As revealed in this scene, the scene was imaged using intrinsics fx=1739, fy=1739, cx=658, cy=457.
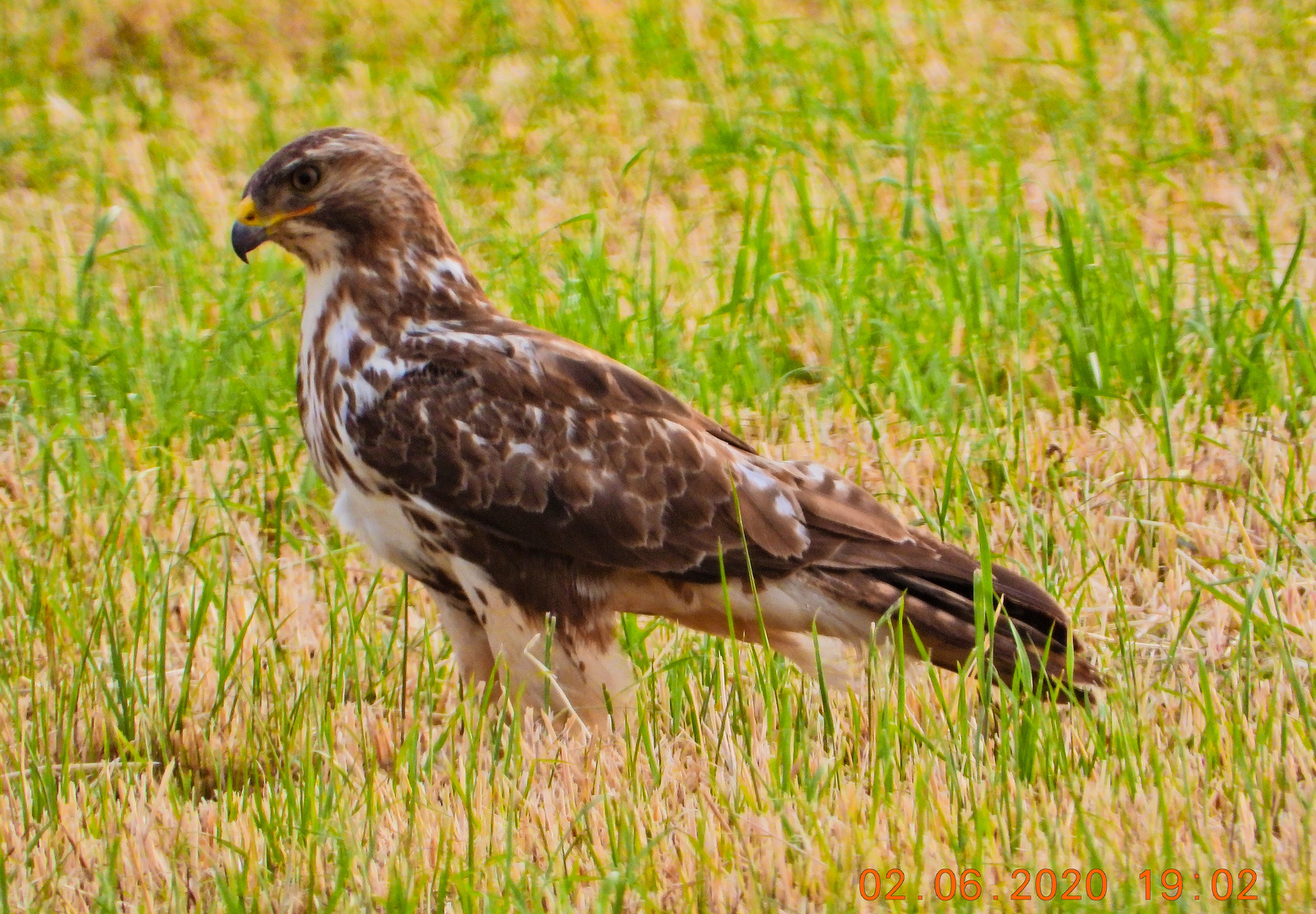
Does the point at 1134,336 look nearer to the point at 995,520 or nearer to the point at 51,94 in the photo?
the point at 995,520

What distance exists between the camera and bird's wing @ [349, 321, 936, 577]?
360 centimetres

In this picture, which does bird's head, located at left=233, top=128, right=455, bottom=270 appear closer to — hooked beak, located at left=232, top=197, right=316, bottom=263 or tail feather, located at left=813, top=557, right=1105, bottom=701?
hooked beak, located at left=232, top=197, right=316, bottom=263

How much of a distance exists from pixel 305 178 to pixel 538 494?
86cm

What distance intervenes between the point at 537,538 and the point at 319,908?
0.99 m

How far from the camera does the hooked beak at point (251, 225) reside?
3.71 meters

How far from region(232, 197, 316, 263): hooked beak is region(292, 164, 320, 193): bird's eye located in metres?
0.04

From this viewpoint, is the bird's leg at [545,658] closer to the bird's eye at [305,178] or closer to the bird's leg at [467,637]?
the bird's leg at [467,637]

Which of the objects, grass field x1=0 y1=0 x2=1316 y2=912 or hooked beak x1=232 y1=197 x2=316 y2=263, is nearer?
grass field x1=0 y1=0 x2=1316 y2=912

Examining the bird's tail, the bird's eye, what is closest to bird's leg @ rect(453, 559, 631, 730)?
the bird's tail
